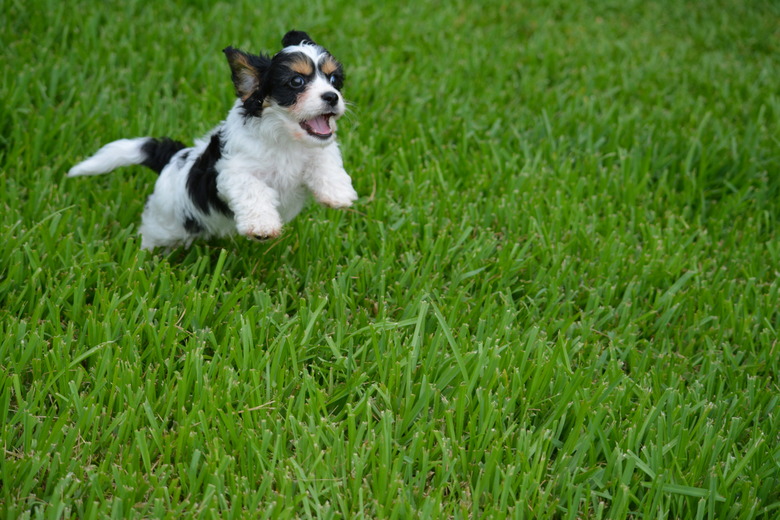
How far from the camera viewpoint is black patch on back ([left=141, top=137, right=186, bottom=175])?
3.89 meters

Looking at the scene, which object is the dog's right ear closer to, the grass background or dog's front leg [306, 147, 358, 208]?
dog's front leg [306, 147, 358, 208]

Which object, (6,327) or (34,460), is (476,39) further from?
(34,460)

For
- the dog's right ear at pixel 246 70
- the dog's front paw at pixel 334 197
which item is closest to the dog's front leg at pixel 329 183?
the dog's front paw at pixel 334 197

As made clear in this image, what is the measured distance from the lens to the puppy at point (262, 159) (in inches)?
125

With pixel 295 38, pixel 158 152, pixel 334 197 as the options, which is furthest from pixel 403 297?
pixel 158 152

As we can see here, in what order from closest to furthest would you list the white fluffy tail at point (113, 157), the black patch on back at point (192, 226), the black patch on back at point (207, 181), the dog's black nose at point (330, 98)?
the dog's black nose at point (330, 98), the black patch on back at point (207, 181), the black patch on back at point (192, 226), the white fluffy tail at point (113, 157)

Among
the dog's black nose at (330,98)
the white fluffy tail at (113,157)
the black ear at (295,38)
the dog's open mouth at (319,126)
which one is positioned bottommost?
the white fluffy tail at (113,157)

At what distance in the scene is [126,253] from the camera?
3.60m

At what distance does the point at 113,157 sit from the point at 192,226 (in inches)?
21.1

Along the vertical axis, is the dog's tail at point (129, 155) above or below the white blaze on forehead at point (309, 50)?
below

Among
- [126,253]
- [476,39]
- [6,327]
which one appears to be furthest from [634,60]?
[6,327]

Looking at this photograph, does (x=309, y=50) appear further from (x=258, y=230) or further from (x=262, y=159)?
(x=258, y=230)

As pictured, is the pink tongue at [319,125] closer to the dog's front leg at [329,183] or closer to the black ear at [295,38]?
the dog's front leg at [329,183]

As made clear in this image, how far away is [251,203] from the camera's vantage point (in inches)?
128
